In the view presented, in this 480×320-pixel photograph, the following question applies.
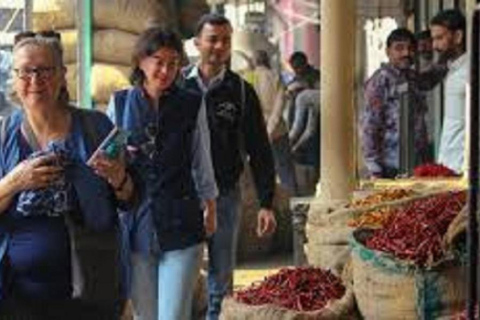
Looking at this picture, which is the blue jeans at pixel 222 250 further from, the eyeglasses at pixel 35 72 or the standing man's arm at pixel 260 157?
the eyeglasses at pixel 35 72

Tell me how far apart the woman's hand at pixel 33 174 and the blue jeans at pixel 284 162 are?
8.58 meters

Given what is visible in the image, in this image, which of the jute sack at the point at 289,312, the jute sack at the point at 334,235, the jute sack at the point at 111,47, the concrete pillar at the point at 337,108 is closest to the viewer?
the jute sack at the point at 289,312

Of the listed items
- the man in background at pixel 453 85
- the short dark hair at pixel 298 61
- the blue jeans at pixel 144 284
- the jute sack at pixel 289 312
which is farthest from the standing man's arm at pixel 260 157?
the short dark hair at pixel 298 61

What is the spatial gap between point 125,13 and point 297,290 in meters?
4.54

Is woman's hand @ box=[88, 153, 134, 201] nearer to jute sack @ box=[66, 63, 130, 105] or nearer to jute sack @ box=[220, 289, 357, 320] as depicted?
jute sack @ box=[220, 289, 357, 320]

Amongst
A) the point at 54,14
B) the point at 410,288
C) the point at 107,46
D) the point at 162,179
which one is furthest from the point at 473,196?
the point at 107,46

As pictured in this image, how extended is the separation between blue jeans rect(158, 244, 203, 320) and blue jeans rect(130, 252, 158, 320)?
4 cm

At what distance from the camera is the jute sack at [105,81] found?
987 cm

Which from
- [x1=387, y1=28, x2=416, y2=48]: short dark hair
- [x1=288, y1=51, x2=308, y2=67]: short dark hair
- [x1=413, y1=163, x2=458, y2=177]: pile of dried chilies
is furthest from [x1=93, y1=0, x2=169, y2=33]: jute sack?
[x1=288, y1=51, x2=308, y2=67]: short dark hair

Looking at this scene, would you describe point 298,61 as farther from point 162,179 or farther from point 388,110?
point 162,179

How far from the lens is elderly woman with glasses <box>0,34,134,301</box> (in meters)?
4.59

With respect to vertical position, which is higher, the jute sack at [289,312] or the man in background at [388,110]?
the man in background at [388,110]

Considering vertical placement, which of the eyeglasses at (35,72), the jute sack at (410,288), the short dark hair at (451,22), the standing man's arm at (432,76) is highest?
the short dark hair at (451,22)

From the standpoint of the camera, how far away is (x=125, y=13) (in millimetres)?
10383
